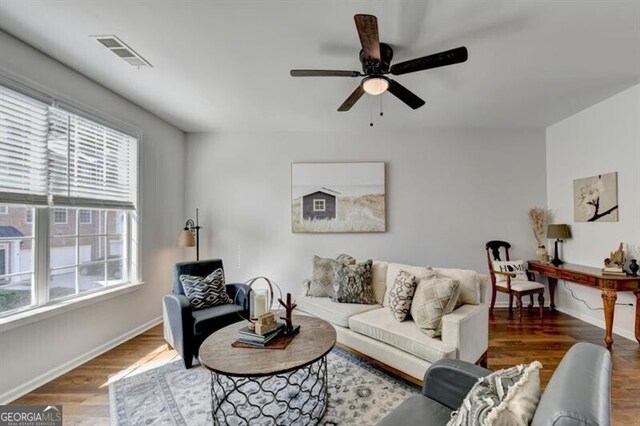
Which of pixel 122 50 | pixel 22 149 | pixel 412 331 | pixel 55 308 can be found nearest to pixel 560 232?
pixel 412 331

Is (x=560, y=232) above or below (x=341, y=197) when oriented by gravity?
below

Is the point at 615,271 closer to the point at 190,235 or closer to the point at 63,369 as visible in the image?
the point at 190,235

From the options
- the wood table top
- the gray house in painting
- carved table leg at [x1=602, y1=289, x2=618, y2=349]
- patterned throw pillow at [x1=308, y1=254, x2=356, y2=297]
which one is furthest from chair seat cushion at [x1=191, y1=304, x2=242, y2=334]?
carved table leg at [x1=602, y1=289, x2=618, y2=349]

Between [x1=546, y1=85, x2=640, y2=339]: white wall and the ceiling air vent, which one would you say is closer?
the ceiling air vent

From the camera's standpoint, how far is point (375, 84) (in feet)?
7.32

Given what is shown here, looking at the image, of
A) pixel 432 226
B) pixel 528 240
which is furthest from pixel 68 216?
pixel 528 240

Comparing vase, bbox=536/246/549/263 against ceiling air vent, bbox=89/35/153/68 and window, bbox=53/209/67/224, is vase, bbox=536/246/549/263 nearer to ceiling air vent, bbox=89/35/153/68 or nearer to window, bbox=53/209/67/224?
ceiling air vent, bbox=89/35/153/68

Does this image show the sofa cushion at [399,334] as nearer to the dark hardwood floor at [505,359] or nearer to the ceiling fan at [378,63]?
the dark hardwood floor at [505,359]

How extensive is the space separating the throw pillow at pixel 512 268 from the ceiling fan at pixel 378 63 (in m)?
2.86

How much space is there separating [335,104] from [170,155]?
2533 millimetres

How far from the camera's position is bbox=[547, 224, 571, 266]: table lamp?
388cm

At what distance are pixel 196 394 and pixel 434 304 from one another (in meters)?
2.04

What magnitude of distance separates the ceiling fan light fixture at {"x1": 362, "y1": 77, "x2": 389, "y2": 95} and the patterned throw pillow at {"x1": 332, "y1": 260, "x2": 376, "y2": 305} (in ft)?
6.08

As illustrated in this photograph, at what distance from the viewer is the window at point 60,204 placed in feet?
7.53
